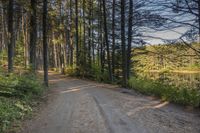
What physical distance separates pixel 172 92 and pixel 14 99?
7.17m

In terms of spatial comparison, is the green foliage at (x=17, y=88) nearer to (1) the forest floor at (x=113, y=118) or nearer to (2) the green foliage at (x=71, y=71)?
(1) the forest floor at (x=113, y=118)

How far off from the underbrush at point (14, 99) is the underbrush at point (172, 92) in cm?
607

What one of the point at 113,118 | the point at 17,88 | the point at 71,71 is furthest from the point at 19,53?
the point at 113,118

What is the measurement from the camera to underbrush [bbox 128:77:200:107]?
40.2 ft

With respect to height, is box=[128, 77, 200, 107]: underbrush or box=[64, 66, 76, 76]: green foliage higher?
box=[64, 66, 76, 76]: green foliage

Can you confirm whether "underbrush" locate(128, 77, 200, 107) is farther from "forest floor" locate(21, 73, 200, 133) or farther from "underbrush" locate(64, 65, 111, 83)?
"underbrush" locate(64, 65, 111, 83)

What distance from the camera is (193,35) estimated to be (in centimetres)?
1222

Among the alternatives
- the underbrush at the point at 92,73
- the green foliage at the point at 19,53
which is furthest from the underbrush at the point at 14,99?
the green foliage at the point at 19,53

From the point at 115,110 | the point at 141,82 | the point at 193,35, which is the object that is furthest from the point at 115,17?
the point at 115,110

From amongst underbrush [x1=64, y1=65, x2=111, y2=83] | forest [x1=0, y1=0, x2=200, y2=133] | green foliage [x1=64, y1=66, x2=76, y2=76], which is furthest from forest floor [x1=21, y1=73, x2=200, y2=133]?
green foliage [x1=64, y1=66, x2=76, y2=76]

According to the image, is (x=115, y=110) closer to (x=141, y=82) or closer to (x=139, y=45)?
(x=141, y=82)

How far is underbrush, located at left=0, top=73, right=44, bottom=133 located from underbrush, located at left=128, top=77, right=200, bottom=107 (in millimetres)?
6068

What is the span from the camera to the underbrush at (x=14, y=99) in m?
8.45

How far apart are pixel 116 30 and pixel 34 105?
59.9ft
